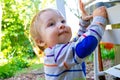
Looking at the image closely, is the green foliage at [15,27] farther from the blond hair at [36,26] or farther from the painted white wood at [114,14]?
the painted white wood at [114,14]

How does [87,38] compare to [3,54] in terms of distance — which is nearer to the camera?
[87,38]

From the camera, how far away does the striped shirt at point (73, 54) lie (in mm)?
662

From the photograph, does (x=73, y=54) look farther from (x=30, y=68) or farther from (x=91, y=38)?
(x=30, y=68)

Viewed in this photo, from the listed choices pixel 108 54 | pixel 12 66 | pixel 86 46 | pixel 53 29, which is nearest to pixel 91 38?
pixel 86 46

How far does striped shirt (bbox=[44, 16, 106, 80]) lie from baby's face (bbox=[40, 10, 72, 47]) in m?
0.03

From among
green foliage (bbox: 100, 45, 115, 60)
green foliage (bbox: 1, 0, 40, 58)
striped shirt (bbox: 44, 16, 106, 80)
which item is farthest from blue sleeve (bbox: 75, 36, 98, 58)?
green foliage (bbox: 1, 0, 40, 58)

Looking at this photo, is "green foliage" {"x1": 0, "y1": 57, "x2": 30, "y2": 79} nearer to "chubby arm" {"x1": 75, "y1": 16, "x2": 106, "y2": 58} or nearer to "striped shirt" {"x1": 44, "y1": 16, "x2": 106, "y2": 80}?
"striped shirt" {"x1": 44, "y1": 16, "x2": 106, "y2": 80}

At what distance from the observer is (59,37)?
2.55 feet

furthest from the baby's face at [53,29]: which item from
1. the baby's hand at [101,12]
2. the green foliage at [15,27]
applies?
the green foliage at [15,27]

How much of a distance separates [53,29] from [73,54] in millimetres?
120

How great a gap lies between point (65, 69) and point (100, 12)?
0.61 ft

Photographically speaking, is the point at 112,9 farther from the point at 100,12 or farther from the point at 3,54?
the point at 3,54

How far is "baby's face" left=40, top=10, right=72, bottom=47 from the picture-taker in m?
0.77

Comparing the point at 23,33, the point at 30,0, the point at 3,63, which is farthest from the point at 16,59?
the point at 30,0
